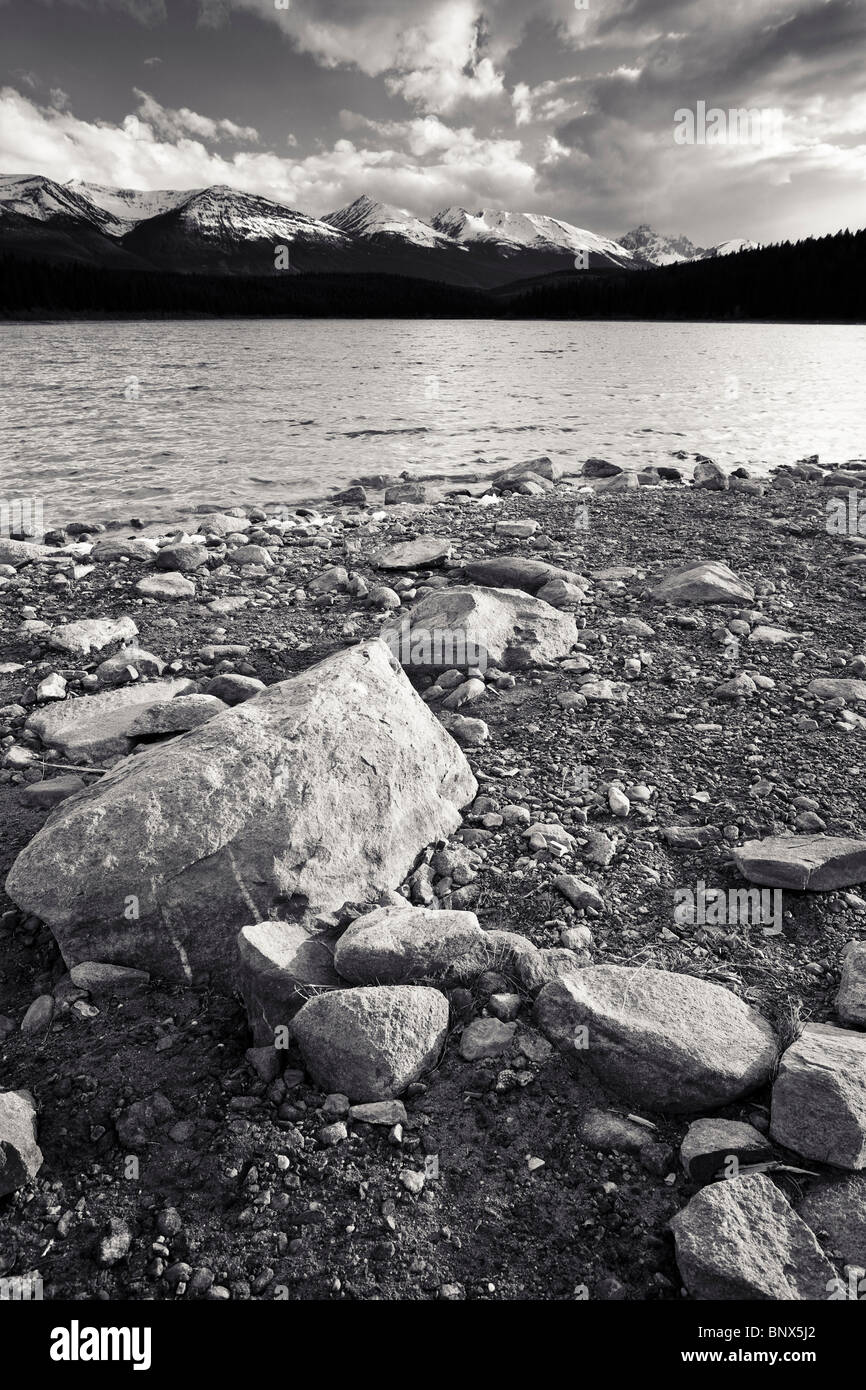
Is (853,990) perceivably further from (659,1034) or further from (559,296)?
(559,296)

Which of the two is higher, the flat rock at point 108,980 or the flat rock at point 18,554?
the flat rock at point 18,554

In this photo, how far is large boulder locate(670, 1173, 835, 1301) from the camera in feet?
6.60

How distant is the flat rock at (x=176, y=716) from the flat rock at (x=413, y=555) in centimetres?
412

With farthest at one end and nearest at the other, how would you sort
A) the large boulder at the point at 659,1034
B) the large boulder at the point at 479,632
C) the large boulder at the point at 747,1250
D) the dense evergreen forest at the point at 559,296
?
the dense evergreen forest at the point at 559,296 < the large boulder at the point at 479,632 < the large boulder at the point at 659,1034 < the large boulder at the point at 747,1250

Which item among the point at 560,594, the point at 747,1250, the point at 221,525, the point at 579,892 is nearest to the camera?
the point at 747,1250

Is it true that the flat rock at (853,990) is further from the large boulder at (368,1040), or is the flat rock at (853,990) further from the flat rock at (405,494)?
the flat rock at (405,494)

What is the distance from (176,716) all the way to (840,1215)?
3.97 metres

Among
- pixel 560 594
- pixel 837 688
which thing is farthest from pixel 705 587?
pixel 837 688

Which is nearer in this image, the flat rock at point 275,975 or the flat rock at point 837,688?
the flat rock at point 275,975

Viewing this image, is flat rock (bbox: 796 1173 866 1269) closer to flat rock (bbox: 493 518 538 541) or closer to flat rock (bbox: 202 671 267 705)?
flat rock (bbox: 202 671 267 705)

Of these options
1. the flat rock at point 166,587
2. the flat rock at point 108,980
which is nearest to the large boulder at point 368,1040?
the flat rock at point 108,980

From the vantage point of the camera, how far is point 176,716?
15.2 feet

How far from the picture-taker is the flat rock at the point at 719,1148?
7.61 feet
